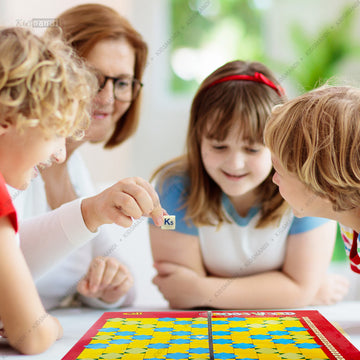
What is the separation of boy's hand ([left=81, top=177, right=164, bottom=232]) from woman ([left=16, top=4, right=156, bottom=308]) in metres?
0.23

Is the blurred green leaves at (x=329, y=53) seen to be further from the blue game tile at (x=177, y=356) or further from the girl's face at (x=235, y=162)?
the blue game tile at (x=177, y=356)

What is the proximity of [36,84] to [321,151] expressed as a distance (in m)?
0.43

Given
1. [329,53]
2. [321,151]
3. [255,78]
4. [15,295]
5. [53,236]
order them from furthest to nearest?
[329,53]
[255,78]
[53,236]
[321,151]
[15,295]

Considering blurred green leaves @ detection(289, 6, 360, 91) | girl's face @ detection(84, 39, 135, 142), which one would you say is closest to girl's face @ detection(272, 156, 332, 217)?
girl's face @ detection(84, 39, 135, 142)

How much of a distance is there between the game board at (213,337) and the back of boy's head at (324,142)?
215mm

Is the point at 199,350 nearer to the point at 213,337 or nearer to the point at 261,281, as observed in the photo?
the point at 213,337

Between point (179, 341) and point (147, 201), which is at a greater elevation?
point (147, 201)

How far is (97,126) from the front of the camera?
127 centimetres

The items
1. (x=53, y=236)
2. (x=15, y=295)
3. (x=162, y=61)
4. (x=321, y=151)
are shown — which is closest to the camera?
(x=15, y=295)

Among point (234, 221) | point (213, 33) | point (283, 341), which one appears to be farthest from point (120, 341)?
point (213, 33)

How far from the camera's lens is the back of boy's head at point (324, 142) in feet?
2.43

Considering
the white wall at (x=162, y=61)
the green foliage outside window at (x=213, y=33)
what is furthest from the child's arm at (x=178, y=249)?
the green foliage outside window at (x=213, y=33)

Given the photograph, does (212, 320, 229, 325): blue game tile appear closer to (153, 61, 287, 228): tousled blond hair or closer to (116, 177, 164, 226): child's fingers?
(116, 177, 164, 226): child's fingers

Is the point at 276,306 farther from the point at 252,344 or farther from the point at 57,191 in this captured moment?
the point at 57,191
